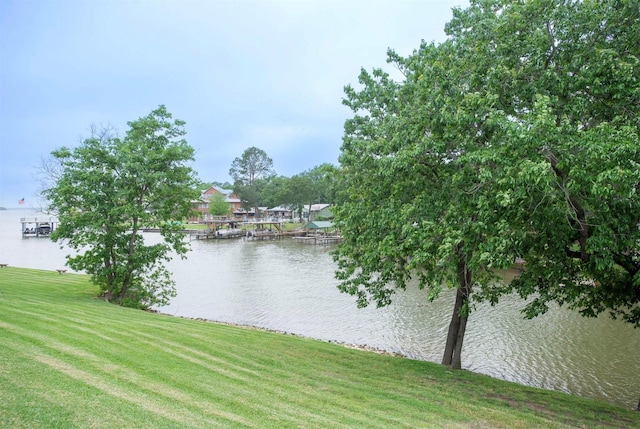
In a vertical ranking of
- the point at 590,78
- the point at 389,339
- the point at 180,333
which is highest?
the point at 590,78

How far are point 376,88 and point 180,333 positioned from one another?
331 inches

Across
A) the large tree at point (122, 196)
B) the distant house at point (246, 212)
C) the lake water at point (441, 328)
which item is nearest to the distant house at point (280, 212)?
the distant house at point (246, 212)

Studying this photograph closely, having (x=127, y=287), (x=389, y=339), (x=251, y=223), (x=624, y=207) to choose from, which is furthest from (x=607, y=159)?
(x=251, y=223)

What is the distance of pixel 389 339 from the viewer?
15.6m

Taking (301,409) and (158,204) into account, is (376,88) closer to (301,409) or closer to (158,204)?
(301,409)

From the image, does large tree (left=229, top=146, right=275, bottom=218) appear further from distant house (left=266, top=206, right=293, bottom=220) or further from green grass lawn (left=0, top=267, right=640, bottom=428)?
green grass lawn (left=0, top=267, right=640, bottom=428)

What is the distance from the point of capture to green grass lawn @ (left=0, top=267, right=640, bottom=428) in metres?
5.21

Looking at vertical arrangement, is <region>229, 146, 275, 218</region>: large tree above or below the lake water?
above

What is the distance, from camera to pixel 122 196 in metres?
15.8

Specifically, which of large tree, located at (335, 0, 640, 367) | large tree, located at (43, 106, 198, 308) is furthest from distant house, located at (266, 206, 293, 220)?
large tree, located at (335, 0, 640, 367)

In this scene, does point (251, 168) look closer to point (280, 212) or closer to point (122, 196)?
point (280, 212)

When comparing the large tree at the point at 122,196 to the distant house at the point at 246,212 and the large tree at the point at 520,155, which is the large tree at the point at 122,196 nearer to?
the large tree at the point at 520,155

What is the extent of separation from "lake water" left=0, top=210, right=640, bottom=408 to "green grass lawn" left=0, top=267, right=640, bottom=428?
11.2 ft

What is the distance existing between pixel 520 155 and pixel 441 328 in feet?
39.9
